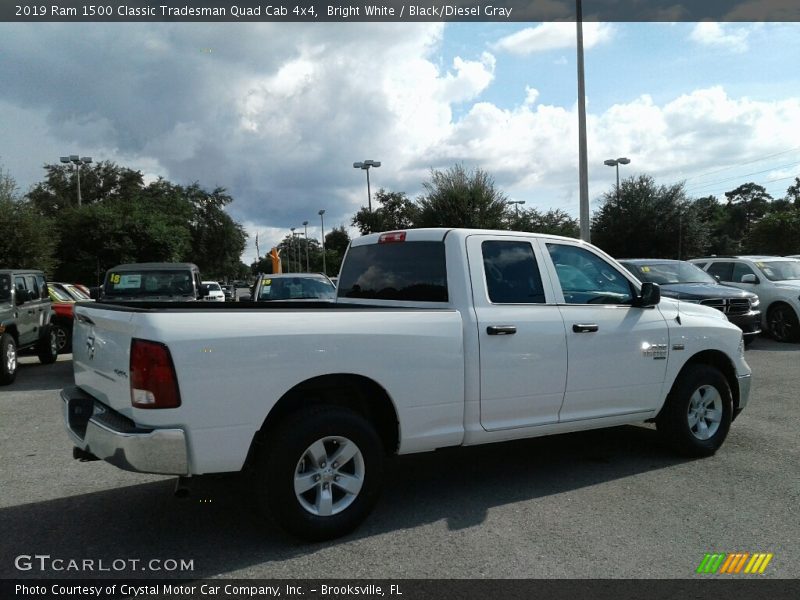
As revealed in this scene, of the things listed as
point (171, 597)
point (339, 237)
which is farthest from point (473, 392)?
point (339, 237)

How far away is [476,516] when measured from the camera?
173 inches

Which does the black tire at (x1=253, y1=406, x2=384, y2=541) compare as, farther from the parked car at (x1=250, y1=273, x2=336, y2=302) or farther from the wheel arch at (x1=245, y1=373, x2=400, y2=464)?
the parked car at (x1=250, y1=273, x2=336, y2=302)

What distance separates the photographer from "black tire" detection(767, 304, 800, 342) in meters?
13.7

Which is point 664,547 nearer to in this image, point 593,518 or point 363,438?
point 593,518

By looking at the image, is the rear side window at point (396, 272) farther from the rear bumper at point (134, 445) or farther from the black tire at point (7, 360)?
the black tire at point (7, 360)

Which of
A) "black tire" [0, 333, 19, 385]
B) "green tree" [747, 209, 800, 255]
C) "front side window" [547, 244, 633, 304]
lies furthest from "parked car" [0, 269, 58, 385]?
"green tree" [747, 209, 800, 255]

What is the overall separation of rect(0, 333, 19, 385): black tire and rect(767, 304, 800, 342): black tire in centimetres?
1457

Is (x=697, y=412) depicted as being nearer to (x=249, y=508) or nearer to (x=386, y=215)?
(x=249, y=508)

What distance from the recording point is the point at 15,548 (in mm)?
3922

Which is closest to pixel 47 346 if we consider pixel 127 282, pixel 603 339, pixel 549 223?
pixel 127 282

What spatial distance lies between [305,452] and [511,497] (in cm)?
173

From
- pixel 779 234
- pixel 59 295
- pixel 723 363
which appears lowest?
pixel 723 363

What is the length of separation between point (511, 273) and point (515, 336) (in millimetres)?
531

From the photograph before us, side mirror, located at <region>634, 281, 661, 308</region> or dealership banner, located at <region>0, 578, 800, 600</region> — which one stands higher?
side mirror, located at <region>634, 281, 661, 308</region>
